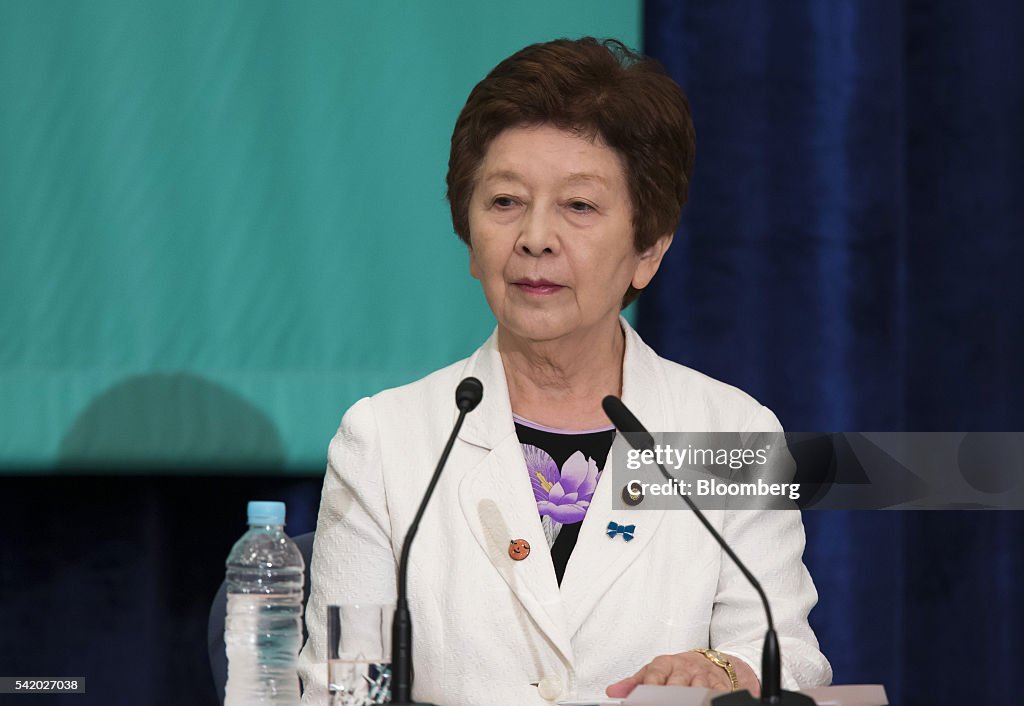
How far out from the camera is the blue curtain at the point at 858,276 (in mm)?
2789

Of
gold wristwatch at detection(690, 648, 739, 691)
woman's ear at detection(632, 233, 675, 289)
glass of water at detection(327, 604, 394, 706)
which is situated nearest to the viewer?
glass of water at detection(327, 604, 394, 706)

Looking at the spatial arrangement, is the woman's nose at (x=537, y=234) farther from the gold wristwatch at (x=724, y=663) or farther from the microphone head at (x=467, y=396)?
the gold wristwatch at (x=724, y=663)

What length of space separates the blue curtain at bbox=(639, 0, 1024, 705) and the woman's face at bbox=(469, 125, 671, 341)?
0.88m

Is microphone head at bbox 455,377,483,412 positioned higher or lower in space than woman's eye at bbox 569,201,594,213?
lower

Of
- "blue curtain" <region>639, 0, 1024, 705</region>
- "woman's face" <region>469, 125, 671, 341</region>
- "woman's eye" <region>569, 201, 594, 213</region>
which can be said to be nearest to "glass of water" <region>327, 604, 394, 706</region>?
"woman's face" <region>469, 125, 671, 341</region>

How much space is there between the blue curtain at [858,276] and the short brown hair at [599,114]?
2.57ft

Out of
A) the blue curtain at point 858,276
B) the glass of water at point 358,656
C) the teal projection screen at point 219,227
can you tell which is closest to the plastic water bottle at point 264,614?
the glass of water at point 358,656

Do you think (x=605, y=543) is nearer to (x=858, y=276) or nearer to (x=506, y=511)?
(x=506, y=511)

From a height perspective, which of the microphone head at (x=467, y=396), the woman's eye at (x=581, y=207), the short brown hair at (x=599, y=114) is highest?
the short brown hair at (x=599, y=114)

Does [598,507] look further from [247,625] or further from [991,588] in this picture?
[991,588]

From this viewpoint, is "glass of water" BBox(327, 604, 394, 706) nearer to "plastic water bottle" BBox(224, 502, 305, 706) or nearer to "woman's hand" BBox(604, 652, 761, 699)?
"plastic water bottle" BBox(224, 502, 305, 706)

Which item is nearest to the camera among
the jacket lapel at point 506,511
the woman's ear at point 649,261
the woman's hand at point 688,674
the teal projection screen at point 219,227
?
the woman's hand at point 688,674

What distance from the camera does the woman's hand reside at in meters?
1.48

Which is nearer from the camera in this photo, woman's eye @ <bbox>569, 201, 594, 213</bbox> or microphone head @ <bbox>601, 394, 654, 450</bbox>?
microphone head @ <bbox>601, 394, 654, 450</bbox>
